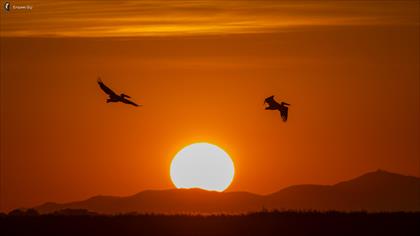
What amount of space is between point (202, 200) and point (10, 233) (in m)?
134

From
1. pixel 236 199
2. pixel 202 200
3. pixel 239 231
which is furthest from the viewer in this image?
pixel 236 199

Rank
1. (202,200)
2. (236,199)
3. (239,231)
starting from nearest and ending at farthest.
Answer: (239,231) → (202,200) → (236,199)

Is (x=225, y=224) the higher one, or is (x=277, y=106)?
(x=277, y=106)

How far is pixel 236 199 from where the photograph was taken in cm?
19250

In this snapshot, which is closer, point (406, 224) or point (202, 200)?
point (406, 224)

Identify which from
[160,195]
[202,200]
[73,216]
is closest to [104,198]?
[160,195]

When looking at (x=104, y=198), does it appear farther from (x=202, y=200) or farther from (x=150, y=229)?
(x=150, y=229)

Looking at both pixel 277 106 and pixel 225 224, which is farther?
pixel 277 106

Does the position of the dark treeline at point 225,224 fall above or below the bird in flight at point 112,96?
below

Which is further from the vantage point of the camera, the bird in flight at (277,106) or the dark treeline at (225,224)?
the bird in flight at (277,106)

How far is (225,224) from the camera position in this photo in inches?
1722

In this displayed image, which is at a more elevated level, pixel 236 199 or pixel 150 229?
pixel 236 199

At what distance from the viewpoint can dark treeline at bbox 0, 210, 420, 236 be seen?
4300 centimetres

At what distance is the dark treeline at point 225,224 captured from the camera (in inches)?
1693
